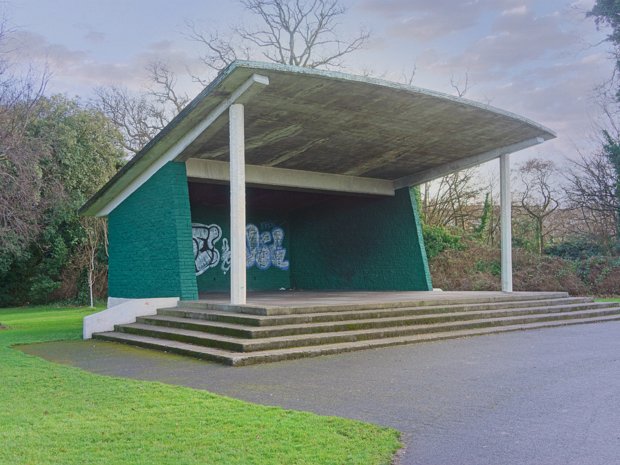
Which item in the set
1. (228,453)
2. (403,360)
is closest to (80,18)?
(403,360)

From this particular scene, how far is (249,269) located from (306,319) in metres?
Result: 9.04

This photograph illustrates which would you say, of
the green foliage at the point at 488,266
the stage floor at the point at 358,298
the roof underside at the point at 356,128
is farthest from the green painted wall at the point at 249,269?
the green foliage at the point at 488,266

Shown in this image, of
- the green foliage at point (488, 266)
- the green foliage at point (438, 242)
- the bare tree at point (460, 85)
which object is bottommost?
the green foliage at point (488, 266)

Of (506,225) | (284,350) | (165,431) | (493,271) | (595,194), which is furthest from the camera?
(595,194)

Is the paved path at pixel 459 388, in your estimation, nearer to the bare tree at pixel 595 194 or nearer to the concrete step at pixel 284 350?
the concrete step at pixel 284 350

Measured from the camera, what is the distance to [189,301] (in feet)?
33.7

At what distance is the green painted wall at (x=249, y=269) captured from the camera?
1608 centimetres

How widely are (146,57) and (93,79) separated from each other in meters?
2.71

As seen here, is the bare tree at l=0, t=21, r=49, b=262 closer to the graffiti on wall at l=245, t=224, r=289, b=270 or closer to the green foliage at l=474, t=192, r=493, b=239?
the graffiti on wall at l=245, t=224, r=289, b=270

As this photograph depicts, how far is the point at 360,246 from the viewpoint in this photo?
16.0 metres

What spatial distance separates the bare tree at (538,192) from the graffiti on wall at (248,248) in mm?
11741

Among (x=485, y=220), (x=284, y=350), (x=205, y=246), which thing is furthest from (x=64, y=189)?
(x=485, y=220)

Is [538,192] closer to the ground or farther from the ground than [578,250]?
farther from the ground

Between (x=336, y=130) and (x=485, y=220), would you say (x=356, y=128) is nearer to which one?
(x=336, y=130)
